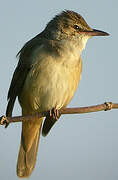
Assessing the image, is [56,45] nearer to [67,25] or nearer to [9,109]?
[67,25]

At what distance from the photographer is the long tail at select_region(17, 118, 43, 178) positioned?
5.48 m

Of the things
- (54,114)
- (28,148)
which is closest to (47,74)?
(54,114)

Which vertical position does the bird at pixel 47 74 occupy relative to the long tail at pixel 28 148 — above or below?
above

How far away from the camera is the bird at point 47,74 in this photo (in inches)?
188

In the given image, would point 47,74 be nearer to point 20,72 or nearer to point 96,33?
point 20,72

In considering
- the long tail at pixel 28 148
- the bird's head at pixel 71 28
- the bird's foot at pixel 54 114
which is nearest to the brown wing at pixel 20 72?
the bird's head at pixel 71 28

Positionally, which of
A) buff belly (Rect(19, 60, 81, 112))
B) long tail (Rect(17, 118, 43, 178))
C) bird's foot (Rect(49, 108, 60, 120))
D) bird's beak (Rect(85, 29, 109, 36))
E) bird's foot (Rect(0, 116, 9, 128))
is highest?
bird's beak (Rect(85, 29, 109, 36))

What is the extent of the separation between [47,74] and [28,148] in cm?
141

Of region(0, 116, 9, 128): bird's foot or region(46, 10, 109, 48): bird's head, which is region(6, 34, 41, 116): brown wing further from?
region(0, 116, 9, 128): bird's foot

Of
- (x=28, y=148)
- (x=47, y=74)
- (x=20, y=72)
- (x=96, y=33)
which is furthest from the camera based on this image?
(x=28, y=148)

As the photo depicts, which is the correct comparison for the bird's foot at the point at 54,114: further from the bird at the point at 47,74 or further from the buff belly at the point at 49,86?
the buff belly at the point at 49,86

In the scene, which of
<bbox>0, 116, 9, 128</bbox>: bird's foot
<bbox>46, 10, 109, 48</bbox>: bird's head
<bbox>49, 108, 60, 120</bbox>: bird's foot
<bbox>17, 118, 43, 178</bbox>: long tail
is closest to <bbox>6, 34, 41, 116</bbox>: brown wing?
<bbox>46, 10, 109, 48</bbox>: bird's head

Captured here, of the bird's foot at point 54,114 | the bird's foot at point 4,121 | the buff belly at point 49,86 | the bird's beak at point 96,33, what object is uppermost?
the bird's beak at point 96,33

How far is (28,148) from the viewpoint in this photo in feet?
18.5
